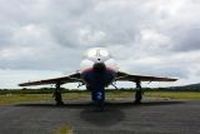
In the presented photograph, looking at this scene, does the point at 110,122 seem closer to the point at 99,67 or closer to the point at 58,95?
the point at 99,67

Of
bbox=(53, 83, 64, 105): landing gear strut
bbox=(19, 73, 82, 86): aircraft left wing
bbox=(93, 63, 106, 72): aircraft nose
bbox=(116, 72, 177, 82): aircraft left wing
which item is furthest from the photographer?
bbox=(53, 83, 64, 105): landing gear strut

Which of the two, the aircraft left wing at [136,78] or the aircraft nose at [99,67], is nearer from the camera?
the aircraft nose at [99,67]

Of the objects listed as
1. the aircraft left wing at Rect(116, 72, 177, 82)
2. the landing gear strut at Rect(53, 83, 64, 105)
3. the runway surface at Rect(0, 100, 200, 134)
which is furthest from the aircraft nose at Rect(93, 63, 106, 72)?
Answer: the landing gear strut at Rect(53, 83, 64, 105)

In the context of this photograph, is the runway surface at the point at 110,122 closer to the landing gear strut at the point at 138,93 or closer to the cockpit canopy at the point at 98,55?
the cockpit canopy at the point at 98,55

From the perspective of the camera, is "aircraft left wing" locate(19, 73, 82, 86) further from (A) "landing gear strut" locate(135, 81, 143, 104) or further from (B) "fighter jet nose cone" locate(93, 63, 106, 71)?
(B) "fighter jet nose cone" locate(93, 63, 106, 71)

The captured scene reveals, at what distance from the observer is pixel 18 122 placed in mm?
24609

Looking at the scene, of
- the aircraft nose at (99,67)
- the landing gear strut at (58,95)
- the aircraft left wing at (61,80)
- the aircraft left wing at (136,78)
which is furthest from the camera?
the landing gear strut at (58,95)

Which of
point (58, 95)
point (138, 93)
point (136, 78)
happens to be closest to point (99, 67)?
point (58, 95)

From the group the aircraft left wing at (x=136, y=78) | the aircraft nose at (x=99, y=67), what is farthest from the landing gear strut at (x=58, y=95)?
the aircraft nose at (x=99, y=67)

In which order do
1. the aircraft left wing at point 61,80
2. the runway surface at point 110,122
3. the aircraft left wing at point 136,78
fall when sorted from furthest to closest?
the aircraft left wing at point 136,78
the aircraft left wing at point 61,80
the runway surface at point 110,122

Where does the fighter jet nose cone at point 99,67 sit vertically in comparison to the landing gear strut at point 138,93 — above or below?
above

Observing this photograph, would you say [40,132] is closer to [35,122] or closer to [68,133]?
[68,133]

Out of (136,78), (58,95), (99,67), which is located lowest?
(58,95)

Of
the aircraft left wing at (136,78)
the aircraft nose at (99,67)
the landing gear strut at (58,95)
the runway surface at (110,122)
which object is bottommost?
the runway surface at (110,122)
